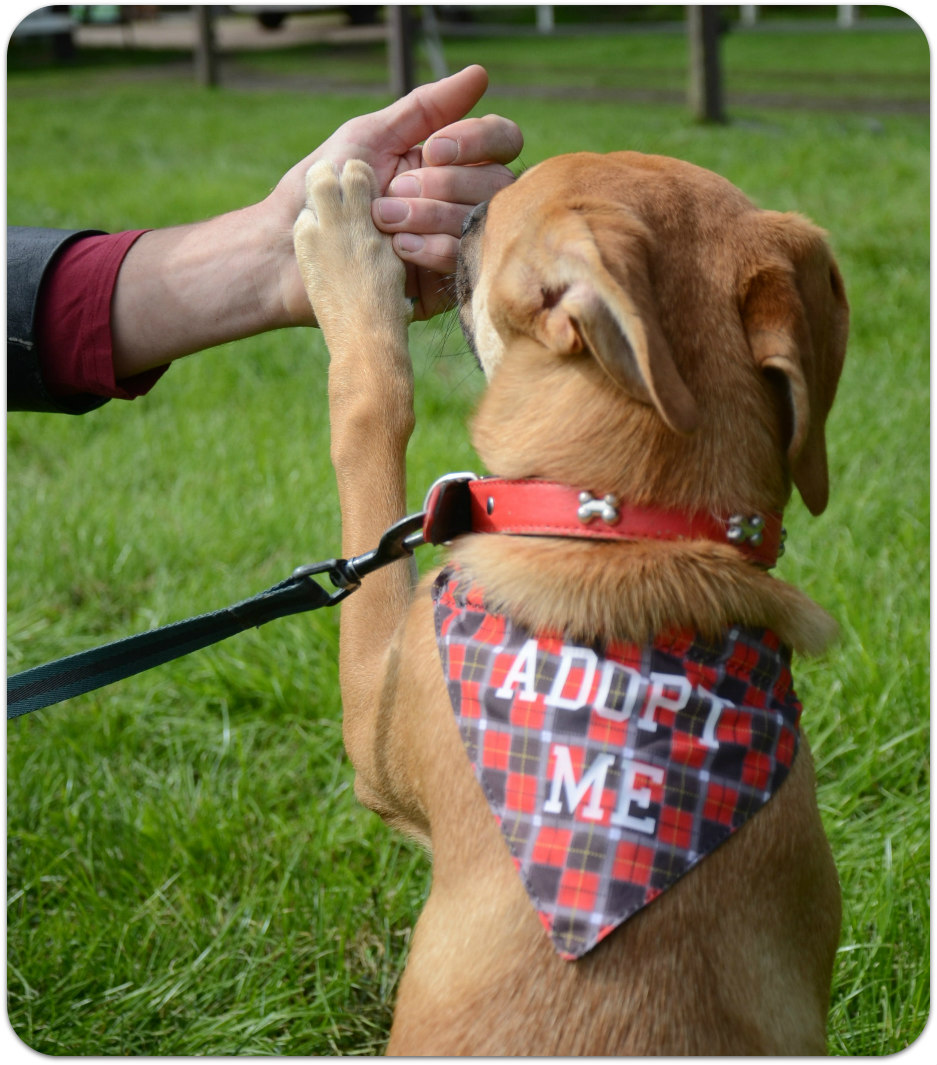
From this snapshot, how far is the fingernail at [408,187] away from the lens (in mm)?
2945

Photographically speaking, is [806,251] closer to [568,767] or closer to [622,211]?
[622,211]

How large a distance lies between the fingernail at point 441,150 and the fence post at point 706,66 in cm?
1039

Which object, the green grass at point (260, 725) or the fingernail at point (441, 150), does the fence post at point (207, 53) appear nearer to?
the green grass at point (260, 725)

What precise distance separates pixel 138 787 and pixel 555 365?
2111 millimetres

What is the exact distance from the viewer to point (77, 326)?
3.16 meters

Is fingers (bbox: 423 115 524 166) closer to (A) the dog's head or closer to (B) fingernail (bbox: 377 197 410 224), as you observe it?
(B) fingernail (bbox: 377 197 410 224)

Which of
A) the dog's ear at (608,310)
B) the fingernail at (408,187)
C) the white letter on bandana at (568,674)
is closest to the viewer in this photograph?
the dog's ear at (608,310)

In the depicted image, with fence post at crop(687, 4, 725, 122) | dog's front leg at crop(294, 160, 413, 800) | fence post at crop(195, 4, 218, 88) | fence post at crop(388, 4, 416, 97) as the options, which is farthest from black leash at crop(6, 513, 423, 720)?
fence post at crop(195, 4, 218, 88)

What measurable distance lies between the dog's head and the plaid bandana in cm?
32

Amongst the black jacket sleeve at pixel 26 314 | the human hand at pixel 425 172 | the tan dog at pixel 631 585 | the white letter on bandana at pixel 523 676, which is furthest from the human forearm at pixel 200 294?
the white letter on bandana at pixel 523 676

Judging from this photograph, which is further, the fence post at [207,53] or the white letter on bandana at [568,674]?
the fence post at [207,53]

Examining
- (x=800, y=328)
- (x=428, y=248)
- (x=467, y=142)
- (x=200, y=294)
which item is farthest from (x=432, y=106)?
(x=800, y=328)

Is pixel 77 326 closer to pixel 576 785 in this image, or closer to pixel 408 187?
pixel 408 187

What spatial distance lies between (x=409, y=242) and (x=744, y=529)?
132 cm
